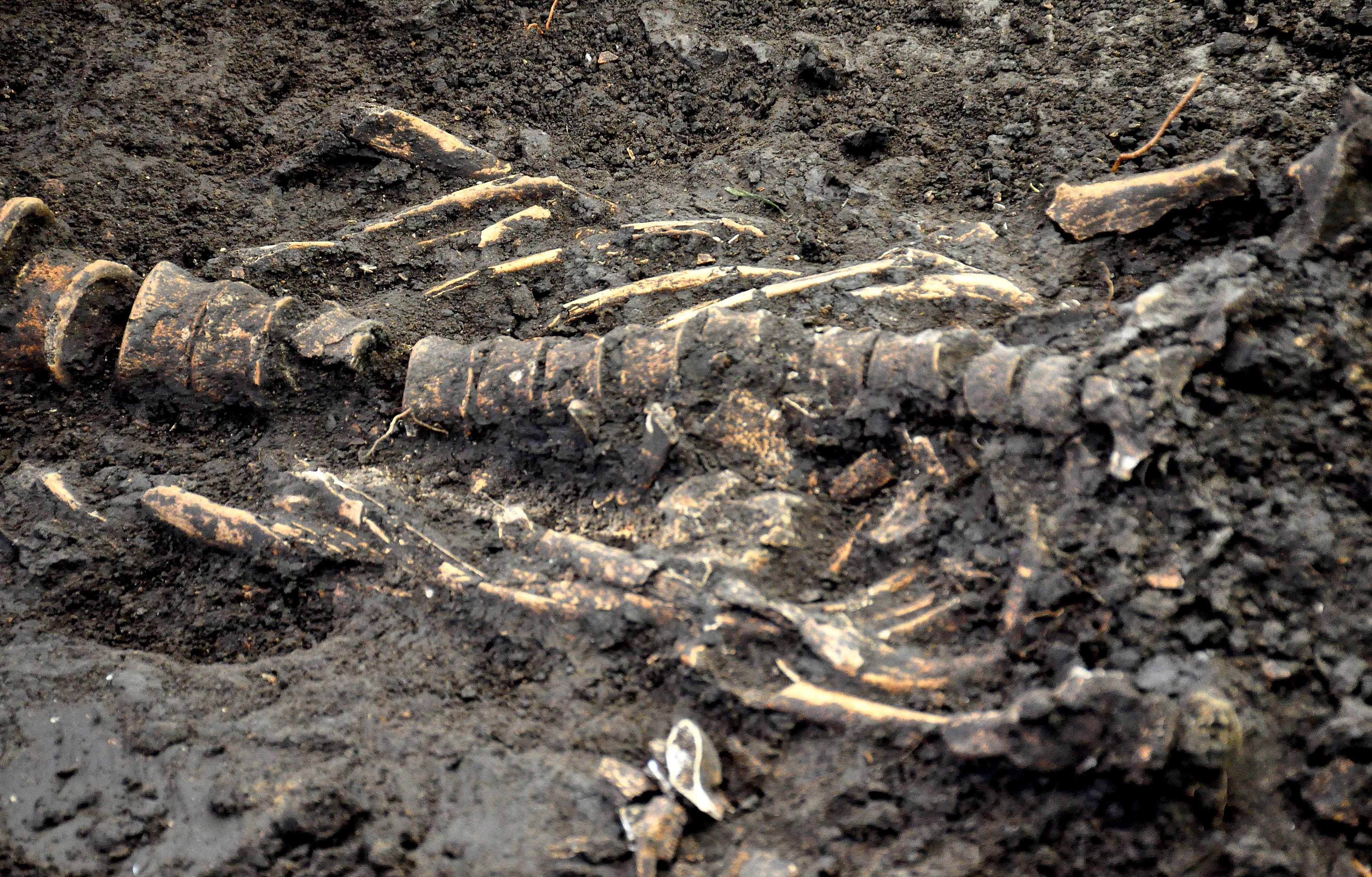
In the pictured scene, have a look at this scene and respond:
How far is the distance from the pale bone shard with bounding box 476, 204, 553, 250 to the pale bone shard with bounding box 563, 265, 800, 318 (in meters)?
0.48

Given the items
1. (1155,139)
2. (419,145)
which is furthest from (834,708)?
(419,145)

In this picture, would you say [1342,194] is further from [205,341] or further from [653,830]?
[205,341]

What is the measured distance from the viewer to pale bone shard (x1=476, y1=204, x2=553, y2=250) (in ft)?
12.3

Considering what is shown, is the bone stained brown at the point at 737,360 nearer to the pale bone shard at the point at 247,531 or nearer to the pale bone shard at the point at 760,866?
the pale bone shard at the point at 247,531

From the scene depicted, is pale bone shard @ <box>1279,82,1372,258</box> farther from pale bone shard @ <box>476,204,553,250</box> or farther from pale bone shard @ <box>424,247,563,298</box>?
pale bone shard @ <box>476,204,553,250</box>

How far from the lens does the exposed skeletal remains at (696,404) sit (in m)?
2.25

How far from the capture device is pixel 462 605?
2.79m

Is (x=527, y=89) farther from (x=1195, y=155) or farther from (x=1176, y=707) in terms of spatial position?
(x=1176, y=707)

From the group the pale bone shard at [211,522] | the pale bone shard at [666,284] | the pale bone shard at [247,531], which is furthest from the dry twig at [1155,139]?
the pale bone shard at [211,522]

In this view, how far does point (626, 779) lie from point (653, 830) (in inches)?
6.4

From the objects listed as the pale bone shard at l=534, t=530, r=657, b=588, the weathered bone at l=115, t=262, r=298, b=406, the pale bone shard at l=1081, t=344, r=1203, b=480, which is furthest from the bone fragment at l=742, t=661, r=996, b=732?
the weathered bone at l=115, t=262, r=298, b=406

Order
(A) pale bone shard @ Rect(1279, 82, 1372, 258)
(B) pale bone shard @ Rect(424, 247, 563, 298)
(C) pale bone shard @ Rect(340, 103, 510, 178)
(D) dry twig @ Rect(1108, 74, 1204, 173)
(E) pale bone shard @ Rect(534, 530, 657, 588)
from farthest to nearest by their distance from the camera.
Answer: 1. (C) pale bone shard @ Rect(340, 103, 510, 178)
2. (B) pale bone shard @ Rect(424, 247, 563, 298)
3. (D) dry twig @ Rect(1108, 74, 1204, 173)
4. (E) pale bone shard @ Rect(534, 530, 657, 588)
5. (A) pale bone shard @ Rect(1279, 82, 1372, 258)

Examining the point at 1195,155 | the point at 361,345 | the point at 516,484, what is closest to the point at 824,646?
the point at 516,484

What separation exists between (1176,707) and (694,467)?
4.55 feet
